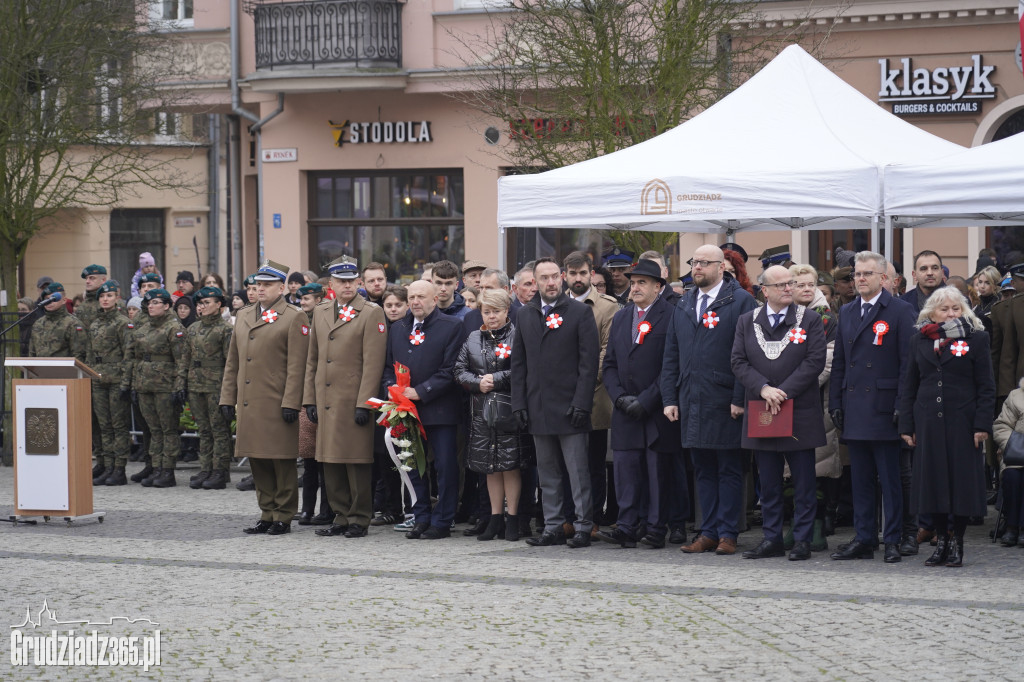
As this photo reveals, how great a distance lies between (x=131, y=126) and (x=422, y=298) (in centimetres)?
971

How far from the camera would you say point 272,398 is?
1175 cm

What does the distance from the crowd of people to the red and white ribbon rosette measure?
0.02m

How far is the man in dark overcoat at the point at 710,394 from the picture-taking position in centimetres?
1044

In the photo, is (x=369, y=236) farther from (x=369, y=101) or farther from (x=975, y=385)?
(x=975, y=385)

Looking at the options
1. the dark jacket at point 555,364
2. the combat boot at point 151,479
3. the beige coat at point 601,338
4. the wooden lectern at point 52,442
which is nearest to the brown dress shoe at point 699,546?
the dark jacket at point 555,364

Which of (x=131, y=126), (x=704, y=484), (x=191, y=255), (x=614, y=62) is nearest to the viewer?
(x=704, y=484)

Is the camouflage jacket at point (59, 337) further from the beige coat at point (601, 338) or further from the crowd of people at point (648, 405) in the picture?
the beige coat at point (601, 338)

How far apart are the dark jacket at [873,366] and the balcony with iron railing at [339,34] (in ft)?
49.2

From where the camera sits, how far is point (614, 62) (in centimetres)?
1786

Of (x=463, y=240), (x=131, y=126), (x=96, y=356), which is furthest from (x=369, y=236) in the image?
(x=96, y=356)

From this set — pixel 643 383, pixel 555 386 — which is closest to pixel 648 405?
pixel 643 383

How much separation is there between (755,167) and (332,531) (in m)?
4.41

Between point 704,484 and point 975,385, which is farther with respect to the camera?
point 704,484

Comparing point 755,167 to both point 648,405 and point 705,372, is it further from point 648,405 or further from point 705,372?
point 648,405
